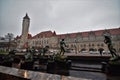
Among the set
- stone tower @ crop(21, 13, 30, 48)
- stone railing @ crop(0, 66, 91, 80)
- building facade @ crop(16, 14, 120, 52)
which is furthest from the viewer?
stone tower @ crop(21, 13, 30, 48)

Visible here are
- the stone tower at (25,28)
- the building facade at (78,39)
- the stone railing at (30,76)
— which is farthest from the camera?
the stone tower at (25,28)

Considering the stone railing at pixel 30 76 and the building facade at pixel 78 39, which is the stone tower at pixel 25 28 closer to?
the building facade at pixel 78 39

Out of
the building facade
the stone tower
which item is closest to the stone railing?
the building facade

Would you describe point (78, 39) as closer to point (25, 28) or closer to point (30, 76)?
point (25, 28)

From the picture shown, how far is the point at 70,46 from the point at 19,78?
73.7 m

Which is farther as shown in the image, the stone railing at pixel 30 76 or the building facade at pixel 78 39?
the building facade at pixel 78 39

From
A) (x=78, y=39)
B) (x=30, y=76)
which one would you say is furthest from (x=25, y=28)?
(x=30, y=76)

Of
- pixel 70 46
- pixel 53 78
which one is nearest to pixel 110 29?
pixel 70 46

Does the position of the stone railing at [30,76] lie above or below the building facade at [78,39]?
below

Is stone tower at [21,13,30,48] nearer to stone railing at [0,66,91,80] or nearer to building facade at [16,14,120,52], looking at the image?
building facade at [16,14,120,52]

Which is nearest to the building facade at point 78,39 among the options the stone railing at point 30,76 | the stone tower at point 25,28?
the stone tower at point 25,28

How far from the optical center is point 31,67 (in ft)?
34.4

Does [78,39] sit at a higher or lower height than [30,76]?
higher

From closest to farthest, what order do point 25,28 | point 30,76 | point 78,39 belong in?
point 30,76, point 25,28, point 78,39
